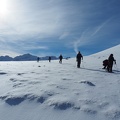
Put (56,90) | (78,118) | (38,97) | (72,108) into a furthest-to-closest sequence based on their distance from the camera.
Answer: (56,90)
(38,97)
(72,108)
(78,118)

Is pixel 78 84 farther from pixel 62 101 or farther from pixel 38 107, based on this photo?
pixel 38 107

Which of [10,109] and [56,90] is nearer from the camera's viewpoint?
[10,109]

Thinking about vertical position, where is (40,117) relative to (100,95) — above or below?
below


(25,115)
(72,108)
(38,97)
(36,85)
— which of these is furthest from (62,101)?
Result: (36,85)

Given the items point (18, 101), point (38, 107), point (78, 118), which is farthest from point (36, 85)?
point (78, 118)

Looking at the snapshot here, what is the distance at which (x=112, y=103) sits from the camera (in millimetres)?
7461

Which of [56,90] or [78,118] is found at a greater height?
[56,90]

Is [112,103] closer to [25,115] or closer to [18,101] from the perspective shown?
[25,115]

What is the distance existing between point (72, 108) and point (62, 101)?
2.23ft

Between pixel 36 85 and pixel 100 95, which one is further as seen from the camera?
pixel 36 85

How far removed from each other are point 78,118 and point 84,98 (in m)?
1.74

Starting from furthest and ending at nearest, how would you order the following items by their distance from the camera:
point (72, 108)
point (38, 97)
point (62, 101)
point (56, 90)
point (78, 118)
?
point (56, 90) < point (38, 97) < point (62, 101) < point (72, 108) < point (78, 118)

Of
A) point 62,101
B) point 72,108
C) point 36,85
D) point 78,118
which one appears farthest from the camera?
point 36,85

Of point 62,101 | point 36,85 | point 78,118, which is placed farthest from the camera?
point 36,85
